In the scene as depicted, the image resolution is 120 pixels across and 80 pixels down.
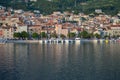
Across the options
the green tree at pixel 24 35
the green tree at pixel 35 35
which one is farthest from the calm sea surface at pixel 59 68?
the green tree at pixel 35 35

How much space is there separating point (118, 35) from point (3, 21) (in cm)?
2453

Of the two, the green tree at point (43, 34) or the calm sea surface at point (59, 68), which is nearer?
the calm sea surface at point (59, 68)

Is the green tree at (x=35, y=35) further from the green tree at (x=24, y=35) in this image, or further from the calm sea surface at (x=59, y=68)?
the calm sea surface at (x=59, y=68)

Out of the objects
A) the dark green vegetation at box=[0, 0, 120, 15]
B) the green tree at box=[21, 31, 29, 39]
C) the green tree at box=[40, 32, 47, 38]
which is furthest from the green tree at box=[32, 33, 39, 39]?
the dark green vegetation at box=[0, 0, 120, 15]

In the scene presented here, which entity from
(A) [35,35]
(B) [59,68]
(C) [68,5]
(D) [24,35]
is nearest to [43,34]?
(A) [35,35]

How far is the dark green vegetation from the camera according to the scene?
12044 cm

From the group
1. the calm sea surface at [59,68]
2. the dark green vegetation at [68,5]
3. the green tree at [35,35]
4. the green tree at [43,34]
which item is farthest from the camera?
the dark green vegetation at [68,5]

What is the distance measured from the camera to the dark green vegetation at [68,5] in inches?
4742

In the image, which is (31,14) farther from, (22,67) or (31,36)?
(22,67)

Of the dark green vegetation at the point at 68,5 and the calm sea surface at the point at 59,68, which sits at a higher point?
the dark green vegetation at the point at 68,5

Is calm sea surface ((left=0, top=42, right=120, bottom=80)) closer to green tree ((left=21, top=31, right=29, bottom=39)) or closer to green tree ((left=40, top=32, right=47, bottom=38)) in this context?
green tree ((left=21, top=31, right=29, bottom=39))

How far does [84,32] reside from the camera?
89000 mm

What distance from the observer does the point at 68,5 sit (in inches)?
5022

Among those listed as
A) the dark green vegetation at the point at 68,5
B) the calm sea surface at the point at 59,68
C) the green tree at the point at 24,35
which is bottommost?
the calm sea surface at the point at 59,68
